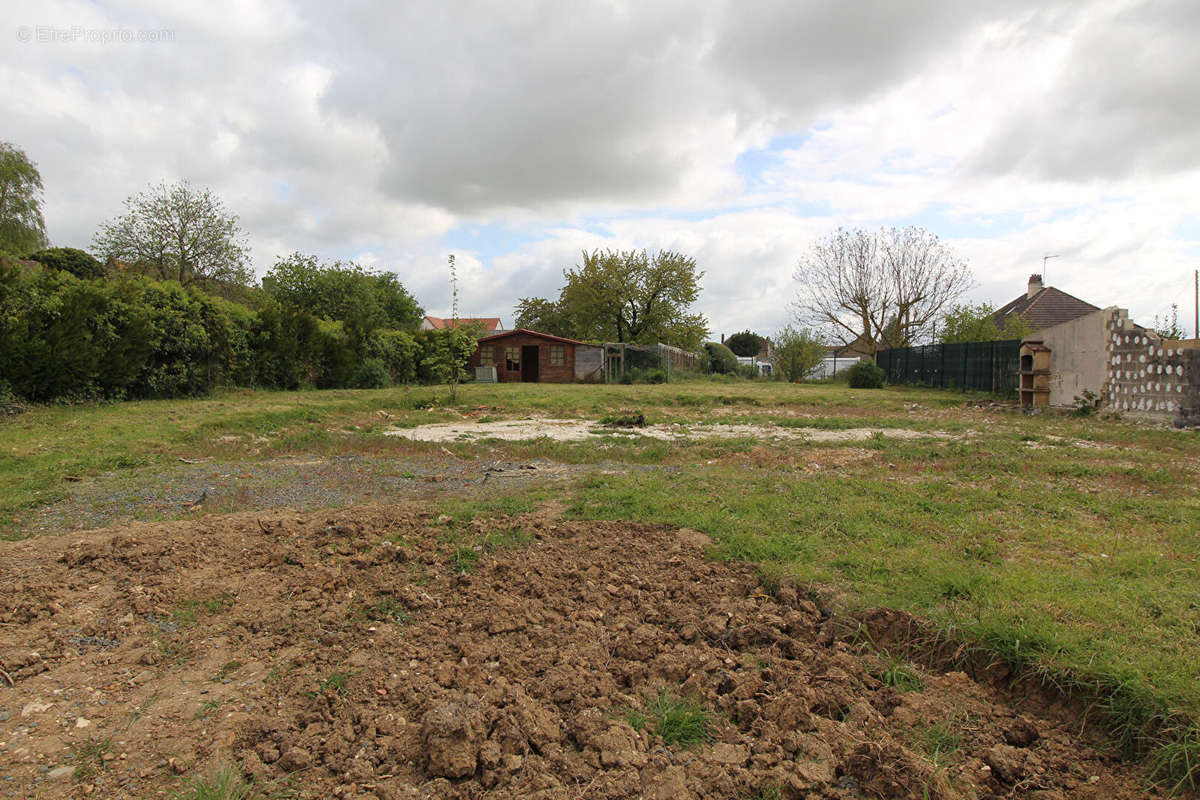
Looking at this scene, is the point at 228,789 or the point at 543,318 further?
the point at 543,318

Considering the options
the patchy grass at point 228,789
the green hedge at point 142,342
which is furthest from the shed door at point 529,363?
the patchy grass at point 228,789

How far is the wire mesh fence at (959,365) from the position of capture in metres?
19.4

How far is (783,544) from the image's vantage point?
385cm

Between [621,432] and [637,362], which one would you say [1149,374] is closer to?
[621,432]

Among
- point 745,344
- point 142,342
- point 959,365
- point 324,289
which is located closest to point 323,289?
point 324,289

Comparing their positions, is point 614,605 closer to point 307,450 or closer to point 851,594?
point 851,594

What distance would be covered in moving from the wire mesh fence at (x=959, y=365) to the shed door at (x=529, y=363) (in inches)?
617

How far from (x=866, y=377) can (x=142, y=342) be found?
24.2m

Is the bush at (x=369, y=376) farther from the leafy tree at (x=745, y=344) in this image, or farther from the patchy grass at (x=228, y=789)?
the leafy tree at (x=745, y=344)

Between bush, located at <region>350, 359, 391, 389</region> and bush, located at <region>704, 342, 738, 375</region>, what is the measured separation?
22.6 metres

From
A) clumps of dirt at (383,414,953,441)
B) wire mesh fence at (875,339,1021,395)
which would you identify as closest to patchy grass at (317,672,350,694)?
clumps of dirt at (383,414,953,441)

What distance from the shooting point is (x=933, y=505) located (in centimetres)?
481

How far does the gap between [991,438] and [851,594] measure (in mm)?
7880

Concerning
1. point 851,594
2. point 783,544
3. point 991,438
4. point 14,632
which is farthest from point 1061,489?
point 14,632
